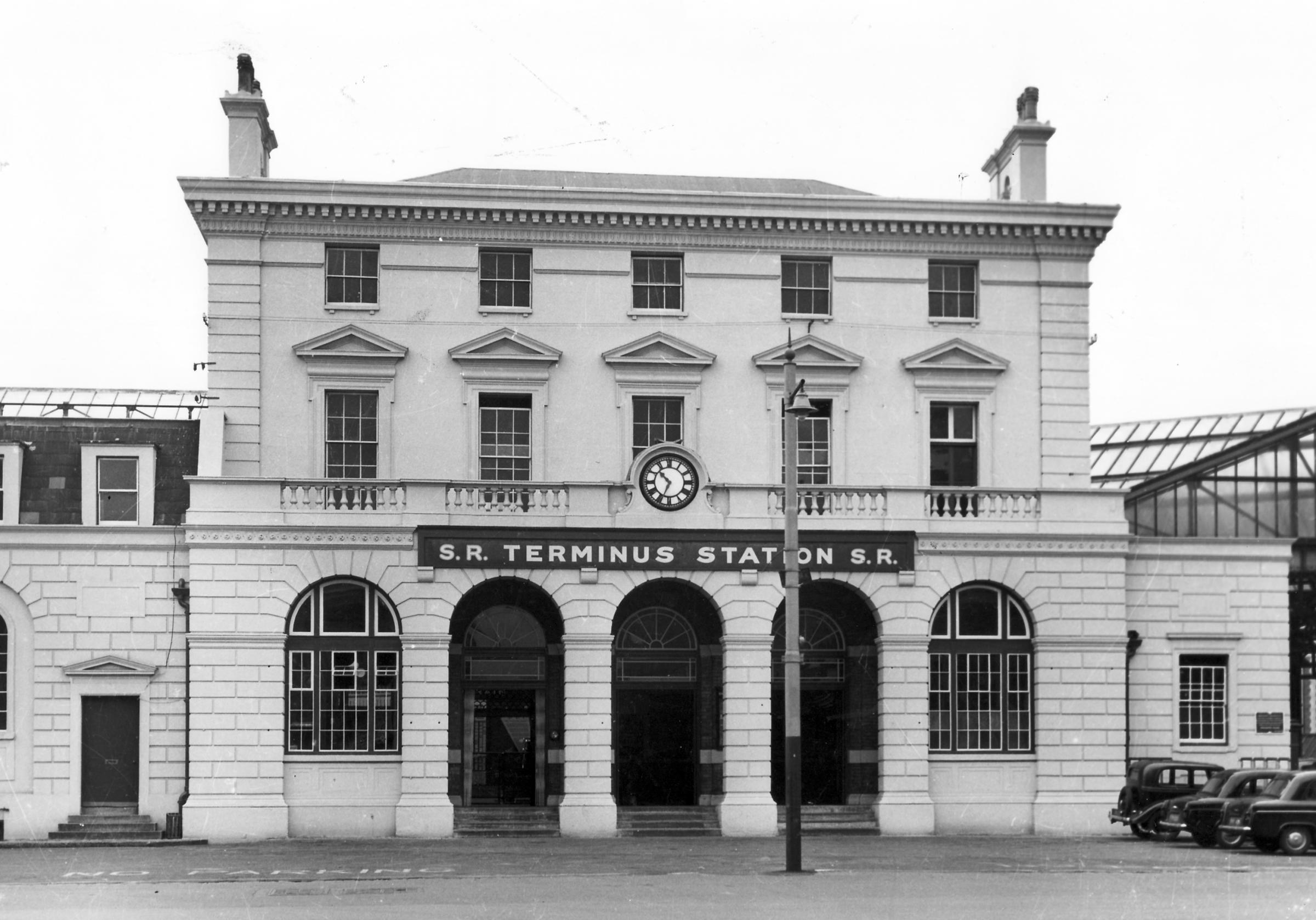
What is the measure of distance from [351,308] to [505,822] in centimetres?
1107

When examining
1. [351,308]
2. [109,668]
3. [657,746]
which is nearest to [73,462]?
[109,668]

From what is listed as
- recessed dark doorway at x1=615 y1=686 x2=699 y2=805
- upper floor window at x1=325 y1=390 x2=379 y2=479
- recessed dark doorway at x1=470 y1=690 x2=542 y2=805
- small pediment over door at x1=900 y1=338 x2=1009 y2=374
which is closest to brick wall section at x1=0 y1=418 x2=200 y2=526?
upper floor window at x1=325 y1=390 x2=379 y2=479

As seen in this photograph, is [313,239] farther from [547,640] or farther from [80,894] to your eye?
[80,894]

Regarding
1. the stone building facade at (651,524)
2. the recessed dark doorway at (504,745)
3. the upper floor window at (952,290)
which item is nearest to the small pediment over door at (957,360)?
the stone building facade at (651,524)

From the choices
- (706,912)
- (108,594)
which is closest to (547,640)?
(108,594)

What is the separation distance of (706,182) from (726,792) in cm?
1509

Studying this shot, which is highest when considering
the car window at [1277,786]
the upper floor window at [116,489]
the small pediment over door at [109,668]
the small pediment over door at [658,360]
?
the small pediment over door at [658,360]

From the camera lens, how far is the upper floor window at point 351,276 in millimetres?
36781

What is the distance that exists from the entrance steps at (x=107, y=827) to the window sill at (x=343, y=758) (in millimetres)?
3027

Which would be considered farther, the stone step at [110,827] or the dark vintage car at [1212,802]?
the stone step at [110,827]

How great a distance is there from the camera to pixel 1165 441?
53656 mm

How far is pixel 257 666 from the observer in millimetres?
34531

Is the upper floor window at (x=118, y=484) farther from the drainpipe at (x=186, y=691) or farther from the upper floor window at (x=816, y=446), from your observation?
the upper floor window at (x=816, y=446)

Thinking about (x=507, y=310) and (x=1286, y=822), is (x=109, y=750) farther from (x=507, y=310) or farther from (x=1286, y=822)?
(x=1286, y=822)
